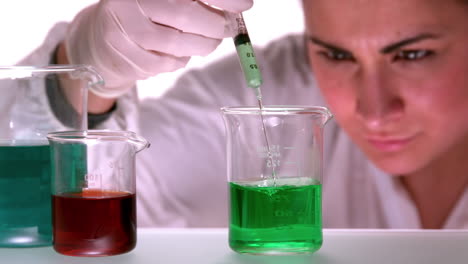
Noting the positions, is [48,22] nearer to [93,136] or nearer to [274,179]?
[93,136]

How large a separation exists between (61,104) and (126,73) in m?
0.50

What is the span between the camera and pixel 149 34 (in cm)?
155

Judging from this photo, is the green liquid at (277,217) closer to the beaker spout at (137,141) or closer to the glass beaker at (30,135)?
the beaker spout at (137,141)

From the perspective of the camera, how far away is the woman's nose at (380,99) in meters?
2.12

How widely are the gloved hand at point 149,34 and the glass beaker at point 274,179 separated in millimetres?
455

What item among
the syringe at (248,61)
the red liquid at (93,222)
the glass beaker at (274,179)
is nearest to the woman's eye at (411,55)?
the syringe at (248,61)

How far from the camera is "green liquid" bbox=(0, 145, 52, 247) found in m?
1.07

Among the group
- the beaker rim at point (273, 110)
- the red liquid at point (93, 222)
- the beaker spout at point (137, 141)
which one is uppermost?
the beaker rim at point (273, 110)

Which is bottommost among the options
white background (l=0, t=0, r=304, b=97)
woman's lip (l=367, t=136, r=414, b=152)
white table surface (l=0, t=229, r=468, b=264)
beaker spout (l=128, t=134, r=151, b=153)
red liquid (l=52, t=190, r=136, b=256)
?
white table surface (l=0, t=229, r=468, b=264)

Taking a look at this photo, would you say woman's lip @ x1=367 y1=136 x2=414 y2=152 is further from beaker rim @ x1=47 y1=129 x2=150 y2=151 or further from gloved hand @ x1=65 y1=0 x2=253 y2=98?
beaker rim @ x1=47 y1=129 x2=150 y2=151

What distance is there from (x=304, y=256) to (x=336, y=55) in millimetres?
1233

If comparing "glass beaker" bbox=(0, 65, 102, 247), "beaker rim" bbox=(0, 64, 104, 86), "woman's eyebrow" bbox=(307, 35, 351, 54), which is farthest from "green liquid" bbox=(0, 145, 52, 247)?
"woman's eyebrow" bbox=(307, 35, 351, 54)

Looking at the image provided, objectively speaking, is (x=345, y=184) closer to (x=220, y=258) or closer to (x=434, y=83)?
(x=434, y=83)

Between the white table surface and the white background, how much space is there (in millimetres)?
1477
